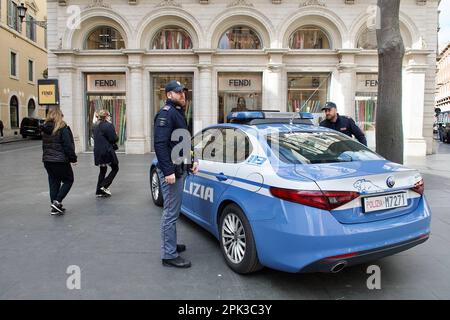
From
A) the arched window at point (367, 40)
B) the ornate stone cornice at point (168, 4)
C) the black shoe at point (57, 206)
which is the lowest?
the black shoe at point (57, 206)

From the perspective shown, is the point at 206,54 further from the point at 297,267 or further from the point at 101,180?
the point at 297,267

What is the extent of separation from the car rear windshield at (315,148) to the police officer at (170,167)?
3.39 ft

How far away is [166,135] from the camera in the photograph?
3838 mm

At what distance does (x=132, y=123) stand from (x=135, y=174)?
231 inches

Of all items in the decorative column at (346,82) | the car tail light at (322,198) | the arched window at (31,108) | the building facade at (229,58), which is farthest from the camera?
the arched window at (31,108)

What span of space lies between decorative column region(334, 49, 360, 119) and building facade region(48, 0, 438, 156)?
42mm

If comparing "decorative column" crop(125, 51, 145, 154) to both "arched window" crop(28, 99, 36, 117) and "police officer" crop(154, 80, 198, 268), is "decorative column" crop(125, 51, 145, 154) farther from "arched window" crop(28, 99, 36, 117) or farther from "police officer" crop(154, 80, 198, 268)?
"arched window" crop(28, 99, 36, 117)

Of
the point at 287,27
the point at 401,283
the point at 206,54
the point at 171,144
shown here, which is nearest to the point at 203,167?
Answer: the point at 171,144

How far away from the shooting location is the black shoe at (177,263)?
3959mm

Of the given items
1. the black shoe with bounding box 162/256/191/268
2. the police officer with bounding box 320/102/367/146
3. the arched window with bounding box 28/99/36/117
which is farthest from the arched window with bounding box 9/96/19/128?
the black shoe with bounding box 162/256/191/268

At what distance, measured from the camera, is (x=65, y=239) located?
4.88 meters

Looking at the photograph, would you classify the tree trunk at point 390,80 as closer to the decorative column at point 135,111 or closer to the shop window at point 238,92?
the shop window at point 238,92

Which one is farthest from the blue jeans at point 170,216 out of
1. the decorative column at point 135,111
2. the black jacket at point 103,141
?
the decorative column at point 135,111

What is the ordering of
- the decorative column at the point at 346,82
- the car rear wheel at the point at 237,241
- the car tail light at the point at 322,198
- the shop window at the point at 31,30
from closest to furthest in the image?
the car tail light at the point at 322,198
the car rear wheel at the point at 237,241
the decorative column at the point at 346,82
the shop window at the point at 31,30
